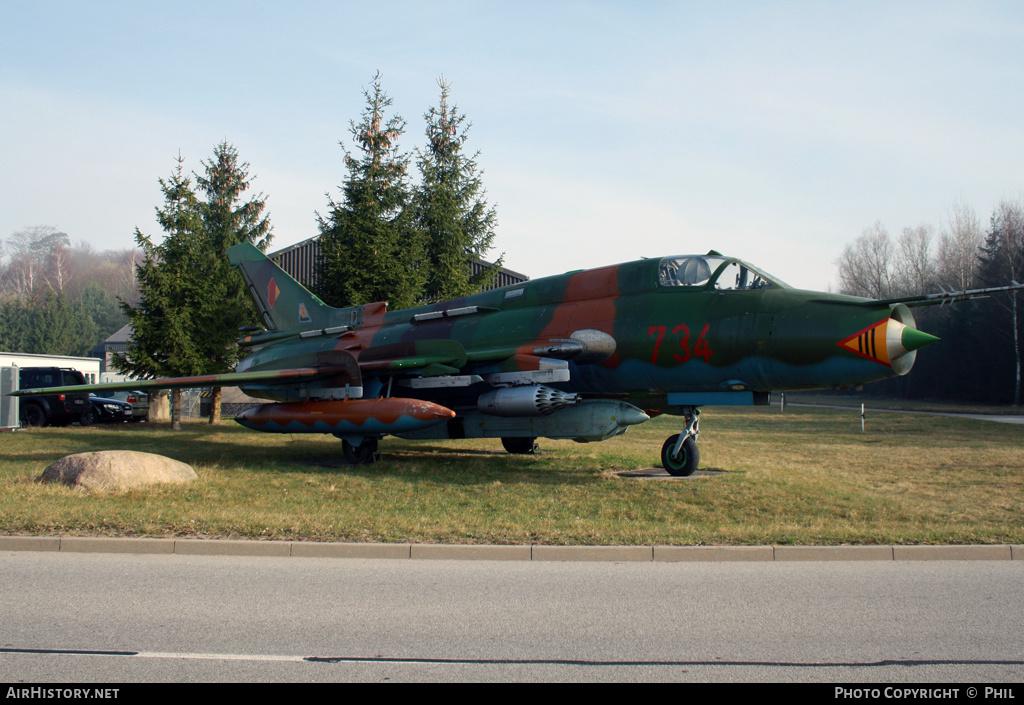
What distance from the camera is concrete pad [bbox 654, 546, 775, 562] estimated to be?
24.2 feet

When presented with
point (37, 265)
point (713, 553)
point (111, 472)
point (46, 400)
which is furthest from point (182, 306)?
point (37, 265)

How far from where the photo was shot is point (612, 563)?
7.25 metres

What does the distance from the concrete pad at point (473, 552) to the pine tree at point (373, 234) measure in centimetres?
1450

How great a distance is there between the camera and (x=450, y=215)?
26.2m

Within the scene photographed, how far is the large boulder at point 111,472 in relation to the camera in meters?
10.3

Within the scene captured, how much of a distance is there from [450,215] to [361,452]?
44.7 feet

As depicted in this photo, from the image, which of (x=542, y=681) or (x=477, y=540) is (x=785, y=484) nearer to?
(x=477, y=540)

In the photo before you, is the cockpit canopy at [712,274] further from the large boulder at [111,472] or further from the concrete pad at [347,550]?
the large boulder at [111,472]

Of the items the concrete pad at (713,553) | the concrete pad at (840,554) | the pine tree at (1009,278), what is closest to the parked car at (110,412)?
the concrete pad at (713,553)

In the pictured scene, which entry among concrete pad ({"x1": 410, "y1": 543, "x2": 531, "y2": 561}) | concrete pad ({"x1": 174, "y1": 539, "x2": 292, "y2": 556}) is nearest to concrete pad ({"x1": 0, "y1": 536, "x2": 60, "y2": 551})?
concrete pad ({"x1": 174, "y1": 539, "x2": 292, "y2": 556})

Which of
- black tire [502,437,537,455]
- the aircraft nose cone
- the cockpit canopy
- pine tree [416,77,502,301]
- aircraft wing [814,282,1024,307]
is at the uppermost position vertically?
pine tree [416,77,502,301]

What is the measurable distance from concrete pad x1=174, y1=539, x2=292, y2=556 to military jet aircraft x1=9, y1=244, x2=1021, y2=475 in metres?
5.39

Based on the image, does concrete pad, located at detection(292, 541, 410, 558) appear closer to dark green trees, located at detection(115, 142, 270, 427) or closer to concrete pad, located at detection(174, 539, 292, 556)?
concrete pad, located at detection(174, 539, 292, 556)

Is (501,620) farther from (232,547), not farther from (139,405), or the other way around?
(139,405)
